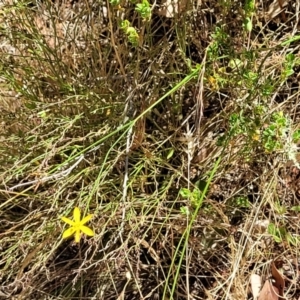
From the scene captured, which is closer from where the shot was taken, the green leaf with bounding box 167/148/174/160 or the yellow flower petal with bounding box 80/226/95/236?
the yellow flower petal with bounding box 80/226/95/236

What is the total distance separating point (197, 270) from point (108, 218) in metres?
0.31

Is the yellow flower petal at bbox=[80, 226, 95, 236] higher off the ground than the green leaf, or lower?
higher

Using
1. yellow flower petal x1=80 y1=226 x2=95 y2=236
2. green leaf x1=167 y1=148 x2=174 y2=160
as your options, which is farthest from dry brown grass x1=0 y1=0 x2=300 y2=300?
yellow flower petal x1=80 y1=226 x2=95 y2=236

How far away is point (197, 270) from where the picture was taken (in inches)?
63.2

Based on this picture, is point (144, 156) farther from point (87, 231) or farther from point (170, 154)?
point (87, 231)

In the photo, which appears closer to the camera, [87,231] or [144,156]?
[87,231]

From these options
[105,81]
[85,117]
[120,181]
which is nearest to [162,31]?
[105,81]

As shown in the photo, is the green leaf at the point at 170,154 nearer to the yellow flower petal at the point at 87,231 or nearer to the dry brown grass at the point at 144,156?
the dry brown grass at the point at 144,156

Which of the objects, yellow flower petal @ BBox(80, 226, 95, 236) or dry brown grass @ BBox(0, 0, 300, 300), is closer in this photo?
yellow flower petal @ BBox(80, 226, 95, 236)

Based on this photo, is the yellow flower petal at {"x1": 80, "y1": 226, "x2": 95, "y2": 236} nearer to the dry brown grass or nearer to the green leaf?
the dry brown grass

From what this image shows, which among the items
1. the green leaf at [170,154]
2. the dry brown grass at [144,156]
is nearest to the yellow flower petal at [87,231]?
the dry brown grass at [144,156]

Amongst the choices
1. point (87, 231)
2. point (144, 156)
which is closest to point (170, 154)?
point (144, 156)

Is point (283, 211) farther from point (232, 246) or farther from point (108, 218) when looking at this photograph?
point (108, 218)

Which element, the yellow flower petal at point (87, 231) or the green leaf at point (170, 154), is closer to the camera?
the yellow flower petal at point (87, 231)
